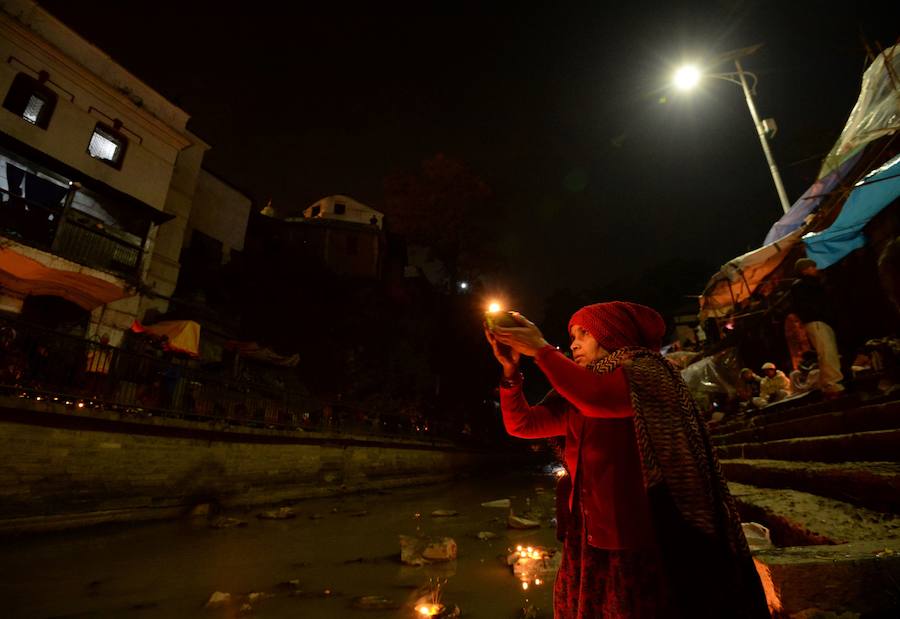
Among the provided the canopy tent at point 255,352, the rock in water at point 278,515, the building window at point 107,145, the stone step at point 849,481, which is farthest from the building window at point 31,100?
the stone step at point 849,481

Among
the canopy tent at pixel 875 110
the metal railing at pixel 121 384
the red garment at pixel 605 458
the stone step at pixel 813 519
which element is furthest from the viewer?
the metal railing at pixel 121 384

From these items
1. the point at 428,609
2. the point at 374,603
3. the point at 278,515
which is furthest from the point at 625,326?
the point at 278,515

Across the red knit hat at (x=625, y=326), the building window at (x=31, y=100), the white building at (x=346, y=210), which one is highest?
the white building at (x=346, y=210)

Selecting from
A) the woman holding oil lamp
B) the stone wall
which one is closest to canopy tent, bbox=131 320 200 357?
the stone wall

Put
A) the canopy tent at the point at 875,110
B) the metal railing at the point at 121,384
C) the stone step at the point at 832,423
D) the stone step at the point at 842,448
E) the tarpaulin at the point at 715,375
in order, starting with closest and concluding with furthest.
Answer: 1. the stone step at the point at 842,448
2. the stone step at the point at 832,423
3. the canopy tent at the point at 875,110
4. the metal railing at the point at 121,384
5. the tarpaulin at the point at 715,375

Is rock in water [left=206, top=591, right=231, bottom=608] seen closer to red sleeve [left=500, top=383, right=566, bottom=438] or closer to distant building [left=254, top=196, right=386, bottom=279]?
red sleeve [left=500, top=383, right=566, bottom=438]

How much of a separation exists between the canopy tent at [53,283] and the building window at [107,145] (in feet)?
17.4

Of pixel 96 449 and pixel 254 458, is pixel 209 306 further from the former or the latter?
pixel 96 449

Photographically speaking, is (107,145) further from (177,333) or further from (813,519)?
(813,519)

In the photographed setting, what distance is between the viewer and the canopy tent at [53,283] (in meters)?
11.3

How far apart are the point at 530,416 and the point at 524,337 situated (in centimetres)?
59

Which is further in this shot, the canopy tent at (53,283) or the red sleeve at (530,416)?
the canopy tent at (53,283)

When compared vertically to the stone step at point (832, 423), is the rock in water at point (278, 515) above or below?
below

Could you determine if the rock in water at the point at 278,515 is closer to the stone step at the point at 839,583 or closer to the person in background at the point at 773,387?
the stone step at the point at 839,583
